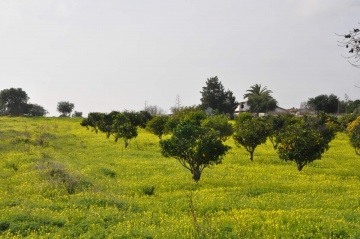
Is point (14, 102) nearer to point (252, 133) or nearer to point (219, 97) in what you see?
point (219, 97)

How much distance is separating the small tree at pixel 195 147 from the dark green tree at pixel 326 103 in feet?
241

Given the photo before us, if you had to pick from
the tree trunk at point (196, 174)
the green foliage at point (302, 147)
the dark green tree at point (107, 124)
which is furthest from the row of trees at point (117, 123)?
the tree trunk at point (196, 174)

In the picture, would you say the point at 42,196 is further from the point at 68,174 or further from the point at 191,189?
the point at 191,189

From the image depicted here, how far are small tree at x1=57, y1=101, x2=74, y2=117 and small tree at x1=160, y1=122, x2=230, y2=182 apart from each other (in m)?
99.9

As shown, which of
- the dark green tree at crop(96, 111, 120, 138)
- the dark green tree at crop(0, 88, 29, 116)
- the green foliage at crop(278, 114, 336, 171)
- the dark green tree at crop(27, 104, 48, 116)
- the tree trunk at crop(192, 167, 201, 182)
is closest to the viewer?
the tree trunk at crop(192, 167, 201, 182)

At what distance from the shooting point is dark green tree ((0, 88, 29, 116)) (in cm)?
10081

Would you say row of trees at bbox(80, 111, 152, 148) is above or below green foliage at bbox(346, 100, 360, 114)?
below

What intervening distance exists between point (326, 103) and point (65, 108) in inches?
2917

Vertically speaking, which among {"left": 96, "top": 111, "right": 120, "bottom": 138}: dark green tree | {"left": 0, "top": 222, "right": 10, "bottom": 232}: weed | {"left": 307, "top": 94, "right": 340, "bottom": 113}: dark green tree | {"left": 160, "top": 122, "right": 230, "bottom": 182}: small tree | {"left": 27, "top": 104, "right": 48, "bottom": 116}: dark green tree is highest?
{"left": 307, "top": 94, "right": 340, "bottom": 113}: dark green tree

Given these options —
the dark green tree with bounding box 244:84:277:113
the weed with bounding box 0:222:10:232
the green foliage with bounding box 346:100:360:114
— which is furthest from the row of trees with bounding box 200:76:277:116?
the weed with bounding box 0:222:10:232

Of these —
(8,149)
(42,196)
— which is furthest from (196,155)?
(8,149)

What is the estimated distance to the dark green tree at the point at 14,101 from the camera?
101 meters

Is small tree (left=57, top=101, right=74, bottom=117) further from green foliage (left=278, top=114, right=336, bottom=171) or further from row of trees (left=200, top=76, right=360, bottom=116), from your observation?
green foliage (left=278, top=114, right=336, bottom=171)

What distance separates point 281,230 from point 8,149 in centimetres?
2397
